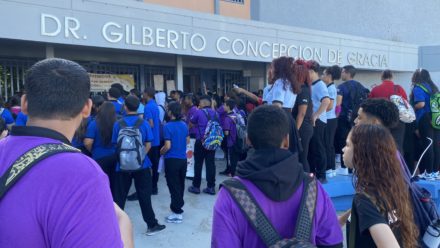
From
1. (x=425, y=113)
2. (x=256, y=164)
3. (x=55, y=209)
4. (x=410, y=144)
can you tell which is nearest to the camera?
(x=55, y=209)

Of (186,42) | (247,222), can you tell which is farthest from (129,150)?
(186,42)

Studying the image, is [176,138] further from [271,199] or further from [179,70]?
[179,70]

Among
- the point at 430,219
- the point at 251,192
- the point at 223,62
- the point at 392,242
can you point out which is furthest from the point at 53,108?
the point at 223,62

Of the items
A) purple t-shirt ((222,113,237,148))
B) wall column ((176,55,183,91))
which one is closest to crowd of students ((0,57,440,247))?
purple t-shirt ((222,113,237,148))

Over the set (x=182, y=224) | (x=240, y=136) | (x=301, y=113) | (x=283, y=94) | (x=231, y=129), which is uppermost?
(x=283, y=94)

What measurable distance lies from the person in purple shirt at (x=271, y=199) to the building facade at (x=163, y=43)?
25.9 ft

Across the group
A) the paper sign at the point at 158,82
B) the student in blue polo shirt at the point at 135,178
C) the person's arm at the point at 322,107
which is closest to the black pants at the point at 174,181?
the student in blue polo shirt at the point at 135,178

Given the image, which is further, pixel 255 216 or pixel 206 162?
pixel 206 162

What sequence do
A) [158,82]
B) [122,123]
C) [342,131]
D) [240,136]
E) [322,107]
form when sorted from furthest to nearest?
[158,82]
[240,136]
[342,131]
[322,107]
[122,123]

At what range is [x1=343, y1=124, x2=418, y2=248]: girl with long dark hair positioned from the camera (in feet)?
6.85

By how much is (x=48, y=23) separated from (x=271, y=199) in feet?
27.3

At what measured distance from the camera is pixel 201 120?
7066 millimetres

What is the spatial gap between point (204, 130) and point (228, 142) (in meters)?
0.91

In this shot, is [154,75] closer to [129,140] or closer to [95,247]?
[129,140]
